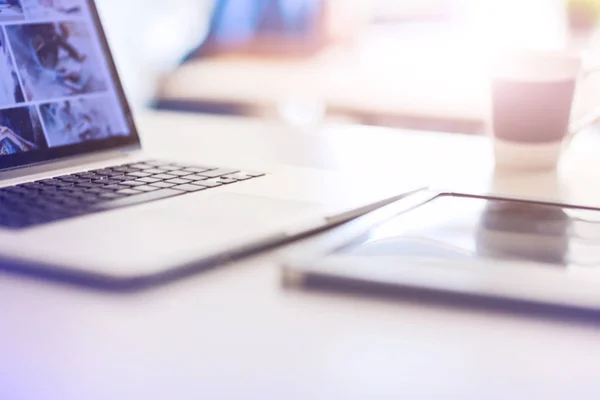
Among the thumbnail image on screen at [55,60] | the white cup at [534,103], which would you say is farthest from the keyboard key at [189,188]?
the white cup at [534,103]

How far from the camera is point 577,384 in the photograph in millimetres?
343

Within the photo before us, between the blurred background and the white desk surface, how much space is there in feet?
3.87

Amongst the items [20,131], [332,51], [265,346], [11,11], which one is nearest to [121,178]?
[20,131]

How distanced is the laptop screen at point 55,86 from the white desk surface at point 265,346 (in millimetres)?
350

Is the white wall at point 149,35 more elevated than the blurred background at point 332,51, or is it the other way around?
the white wall at point 149,35

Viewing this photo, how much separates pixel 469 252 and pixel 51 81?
20.6 inches

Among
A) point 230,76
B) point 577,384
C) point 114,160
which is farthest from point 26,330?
point 230,76

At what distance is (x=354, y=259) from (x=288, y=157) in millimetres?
472

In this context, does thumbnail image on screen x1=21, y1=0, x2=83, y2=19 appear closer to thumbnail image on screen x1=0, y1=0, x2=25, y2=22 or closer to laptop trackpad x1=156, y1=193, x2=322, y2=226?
thumbnail image on screen x1=0, y1=0, x2=25, y2=22

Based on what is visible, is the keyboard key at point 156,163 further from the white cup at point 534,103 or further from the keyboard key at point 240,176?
the white cup at point 534,103

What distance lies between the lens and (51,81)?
84 cm

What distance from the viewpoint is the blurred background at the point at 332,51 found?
1.62 meters

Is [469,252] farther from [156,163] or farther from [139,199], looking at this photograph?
[156,163]

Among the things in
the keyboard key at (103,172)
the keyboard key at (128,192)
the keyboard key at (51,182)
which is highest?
the keyboard key at (51,182)
